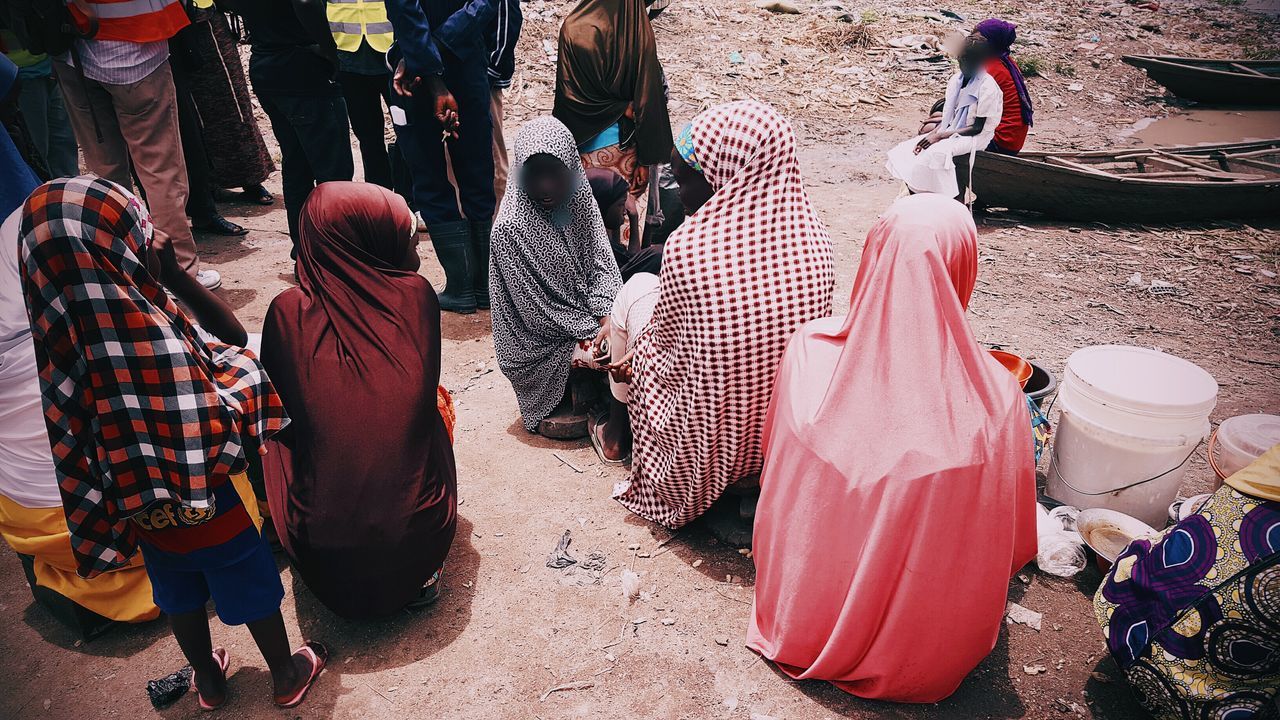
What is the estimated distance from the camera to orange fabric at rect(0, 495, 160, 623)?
2.46m

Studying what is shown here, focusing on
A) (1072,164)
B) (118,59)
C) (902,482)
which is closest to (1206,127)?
(1072,164)

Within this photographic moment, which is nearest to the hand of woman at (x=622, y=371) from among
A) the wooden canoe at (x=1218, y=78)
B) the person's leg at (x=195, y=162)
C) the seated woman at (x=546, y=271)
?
the seated woman at (x=546, y=271)

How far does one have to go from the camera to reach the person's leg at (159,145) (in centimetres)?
438

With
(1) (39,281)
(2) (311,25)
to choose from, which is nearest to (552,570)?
(1) (39,281)

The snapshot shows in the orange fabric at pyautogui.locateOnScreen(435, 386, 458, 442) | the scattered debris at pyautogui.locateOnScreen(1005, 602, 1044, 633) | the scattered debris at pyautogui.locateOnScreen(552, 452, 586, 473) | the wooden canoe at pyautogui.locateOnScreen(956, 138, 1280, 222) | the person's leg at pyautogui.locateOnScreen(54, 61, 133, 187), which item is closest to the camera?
the scattered debris at pyautogui.locateOnScreen(1005, 602, 1044, 633)

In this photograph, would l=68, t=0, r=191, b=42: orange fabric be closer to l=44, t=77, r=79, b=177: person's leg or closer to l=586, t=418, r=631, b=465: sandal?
l=44, t=77, r=79, b=177: person's leg

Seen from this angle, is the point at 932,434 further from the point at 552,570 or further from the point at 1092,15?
the point at 1092,15

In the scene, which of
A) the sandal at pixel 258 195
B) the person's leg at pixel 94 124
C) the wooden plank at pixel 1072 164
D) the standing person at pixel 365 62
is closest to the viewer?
the person's leg at pixel 94 124

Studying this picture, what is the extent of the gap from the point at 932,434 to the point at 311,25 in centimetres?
409

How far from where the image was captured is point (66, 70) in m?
4.24

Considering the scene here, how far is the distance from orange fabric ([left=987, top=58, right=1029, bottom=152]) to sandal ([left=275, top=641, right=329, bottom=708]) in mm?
6192

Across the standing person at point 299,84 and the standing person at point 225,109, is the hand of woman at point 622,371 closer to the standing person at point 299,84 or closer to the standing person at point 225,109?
the standing person at point 299,84

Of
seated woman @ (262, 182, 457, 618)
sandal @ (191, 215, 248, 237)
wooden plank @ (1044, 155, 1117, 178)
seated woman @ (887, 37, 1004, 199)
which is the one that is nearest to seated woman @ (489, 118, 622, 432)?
seated woman @ (262, 182, 457, 618)

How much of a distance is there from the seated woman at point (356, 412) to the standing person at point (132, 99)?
2664 mm
